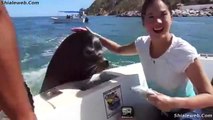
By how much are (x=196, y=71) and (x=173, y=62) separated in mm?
112

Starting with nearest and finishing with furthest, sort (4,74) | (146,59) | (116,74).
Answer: (4,74)
(146,59)
(116,74)

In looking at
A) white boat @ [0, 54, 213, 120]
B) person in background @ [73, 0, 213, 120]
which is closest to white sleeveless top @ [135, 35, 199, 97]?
person in background @ [73, 0, 213, 120]

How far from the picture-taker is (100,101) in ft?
5.13

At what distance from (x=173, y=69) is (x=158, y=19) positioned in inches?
8.5

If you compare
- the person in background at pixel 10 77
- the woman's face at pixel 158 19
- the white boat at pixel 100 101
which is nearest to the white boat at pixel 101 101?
the white boat at pixel 100 101

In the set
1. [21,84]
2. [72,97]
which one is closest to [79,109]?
[72,97]

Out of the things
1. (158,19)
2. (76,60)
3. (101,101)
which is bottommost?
(101,101)

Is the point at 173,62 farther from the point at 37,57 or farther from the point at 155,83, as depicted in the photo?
the point at 37,57

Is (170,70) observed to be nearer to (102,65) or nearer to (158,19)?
(158,19)

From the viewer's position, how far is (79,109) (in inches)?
56.6

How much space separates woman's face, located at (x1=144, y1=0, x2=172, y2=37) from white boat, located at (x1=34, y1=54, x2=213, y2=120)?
1.08 feet

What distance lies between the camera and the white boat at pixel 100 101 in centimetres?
137

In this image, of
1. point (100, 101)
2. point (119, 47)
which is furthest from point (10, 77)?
point (119, 47)

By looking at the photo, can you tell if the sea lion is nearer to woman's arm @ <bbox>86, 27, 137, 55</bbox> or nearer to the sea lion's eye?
the sea lion's eye
